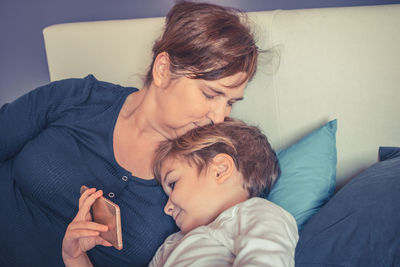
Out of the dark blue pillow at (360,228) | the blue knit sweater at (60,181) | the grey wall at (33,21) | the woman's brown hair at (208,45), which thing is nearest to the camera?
the dark blue pillow at (360,228)

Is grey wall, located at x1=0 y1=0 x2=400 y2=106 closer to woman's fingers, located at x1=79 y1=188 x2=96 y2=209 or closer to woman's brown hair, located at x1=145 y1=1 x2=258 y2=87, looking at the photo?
woman's brown hair, located at x1=145 y1=1 x2=258 y2=87

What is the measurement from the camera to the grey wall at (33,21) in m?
2.24

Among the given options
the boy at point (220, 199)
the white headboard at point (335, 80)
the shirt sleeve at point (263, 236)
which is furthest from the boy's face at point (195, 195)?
the white headboard at point (335, 80)

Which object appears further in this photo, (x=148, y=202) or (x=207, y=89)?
(x=148, y=202)

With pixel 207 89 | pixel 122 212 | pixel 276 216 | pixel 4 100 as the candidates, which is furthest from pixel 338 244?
pixel 4 100

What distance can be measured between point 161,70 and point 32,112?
1.64 feet

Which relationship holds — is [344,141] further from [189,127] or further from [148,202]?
[148,202]

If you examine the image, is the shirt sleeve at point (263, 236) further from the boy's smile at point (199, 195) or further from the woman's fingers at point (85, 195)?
the woman's fingers at point (85, 195)

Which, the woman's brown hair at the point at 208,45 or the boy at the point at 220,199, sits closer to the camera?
the boy at the point at 220,199

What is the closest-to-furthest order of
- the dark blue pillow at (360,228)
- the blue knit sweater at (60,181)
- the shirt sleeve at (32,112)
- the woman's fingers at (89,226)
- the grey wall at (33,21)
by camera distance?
the dark blue pillow at (360,228)
the woman's fingers at (89,226)
the blue knit sweater at (60,181)
the shirt sleeve at (32,112)
the grey wall at (33,21)

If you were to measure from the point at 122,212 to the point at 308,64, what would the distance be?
829 mm

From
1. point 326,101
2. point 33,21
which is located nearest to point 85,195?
point 326,101

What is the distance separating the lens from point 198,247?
0.97m

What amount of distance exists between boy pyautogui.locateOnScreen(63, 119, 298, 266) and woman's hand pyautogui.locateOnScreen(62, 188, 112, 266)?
0.02 meters
